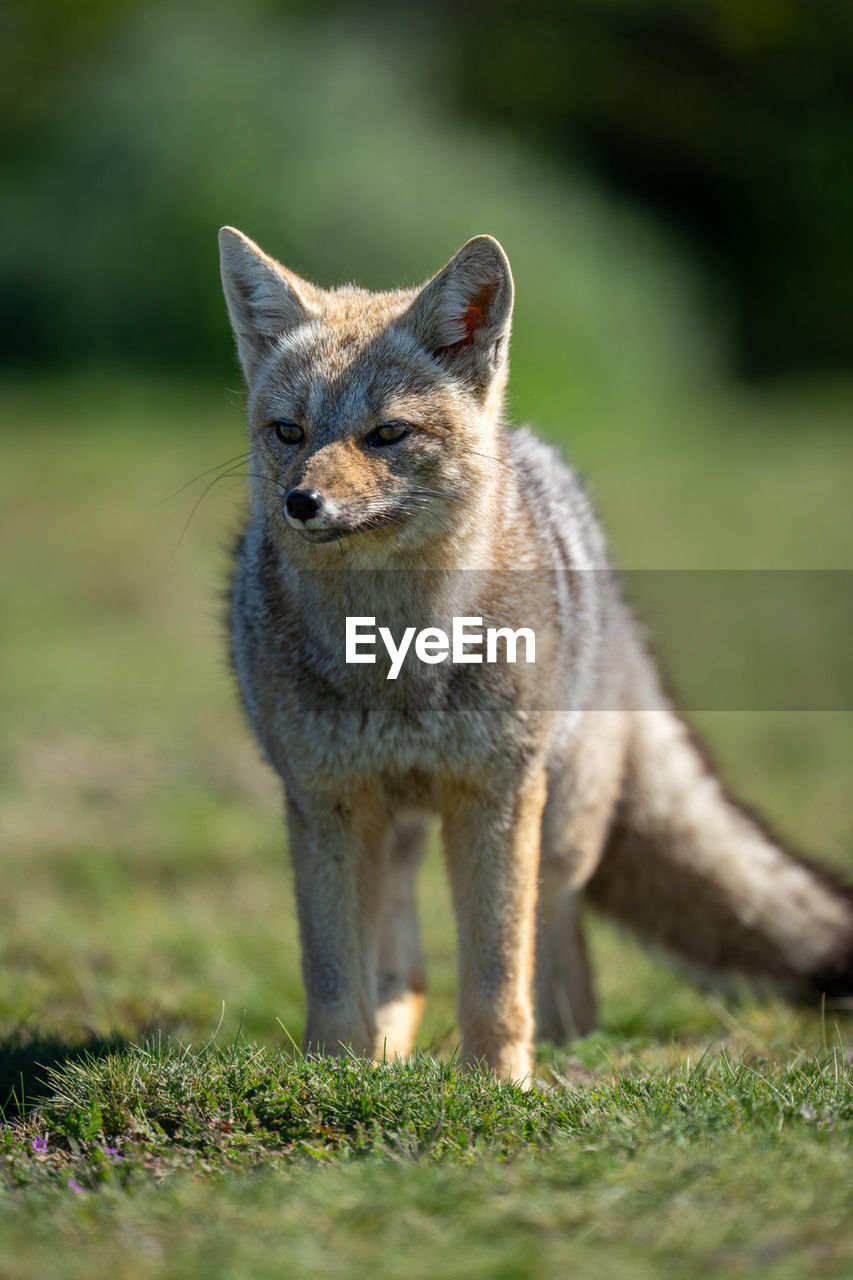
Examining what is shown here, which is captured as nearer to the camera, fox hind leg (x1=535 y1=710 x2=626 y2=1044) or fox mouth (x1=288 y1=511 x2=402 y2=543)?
fox mouth (x1=288 y1=511 x2=402 y2=543)

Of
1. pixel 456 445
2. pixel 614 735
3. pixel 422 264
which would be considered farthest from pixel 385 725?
pixel 422 264

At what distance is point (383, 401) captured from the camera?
167 inches

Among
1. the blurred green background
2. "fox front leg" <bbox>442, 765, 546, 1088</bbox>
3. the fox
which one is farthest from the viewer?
the blurred green background

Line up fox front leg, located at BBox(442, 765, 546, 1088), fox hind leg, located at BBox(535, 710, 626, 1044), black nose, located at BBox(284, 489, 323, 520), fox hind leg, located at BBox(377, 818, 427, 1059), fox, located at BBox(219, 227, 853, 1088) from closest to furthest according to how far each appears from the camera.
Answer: black nose, located at BBox(284, 489, 323, 520), fox, located at BBox(219, 227, 853, 1088), fox front leg, located at BBox(442, 765, 546, 1088), fox hind leg, located at BBox(535, 710, 626, 1044), fox hind leg, located at BBox(377, 818, 427, 1059)

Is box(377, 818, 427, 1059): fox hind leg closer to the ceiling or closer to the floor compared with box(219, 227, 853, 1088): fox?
closer to the floor

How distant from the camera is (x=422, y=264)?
17.5 meters

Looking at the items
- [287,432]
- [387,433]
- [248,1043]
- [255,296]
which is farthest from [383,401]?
[248,1043]

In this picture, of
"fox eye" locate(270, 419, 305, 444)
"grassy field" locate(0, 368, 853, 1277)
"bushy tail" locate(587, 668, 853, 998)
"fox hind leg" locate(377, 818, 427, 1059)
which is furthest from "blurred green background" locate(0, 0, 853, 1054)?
"fox eye" locate(270, 419, 305, 444)

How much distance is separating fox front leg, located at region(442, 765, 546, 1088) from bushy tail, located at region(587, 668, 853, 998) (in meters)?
1.30

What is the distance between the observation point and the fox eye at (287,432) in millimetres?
4289

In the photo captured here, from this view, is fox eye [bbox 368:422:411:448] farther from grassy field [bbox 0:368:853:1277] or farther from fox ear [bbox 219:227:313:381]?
grassy field [bbox 0:368:853:1277]

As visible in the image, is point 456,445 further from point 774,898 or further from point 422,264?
point 422,264

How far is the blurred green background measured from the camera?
23.3 feet

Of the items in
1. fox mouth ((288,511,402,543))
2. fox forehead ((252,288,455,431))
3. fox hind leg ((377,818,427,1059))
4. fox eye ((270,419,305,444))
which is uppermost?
fox forehead ((252,288,455,431))
